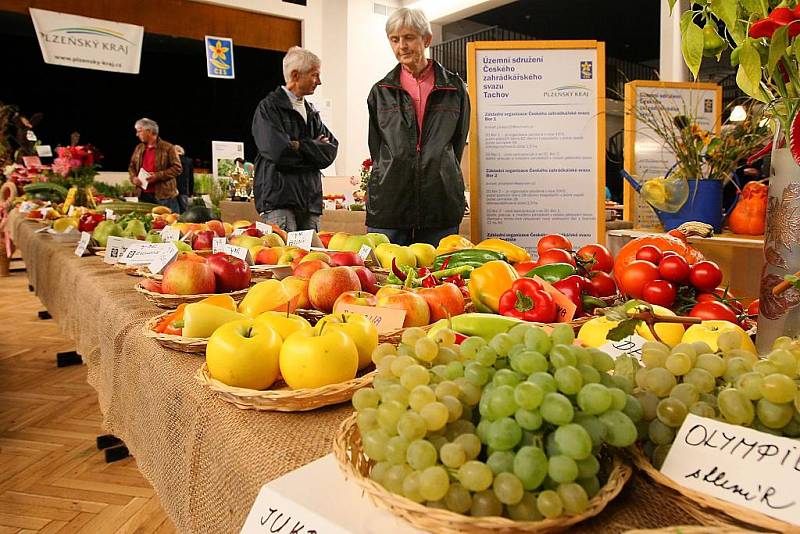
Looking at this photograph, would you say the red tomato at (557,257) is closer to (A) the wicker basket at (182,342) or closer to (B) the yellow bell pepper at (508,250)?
(B) the yellow bell pepper at (508,250)

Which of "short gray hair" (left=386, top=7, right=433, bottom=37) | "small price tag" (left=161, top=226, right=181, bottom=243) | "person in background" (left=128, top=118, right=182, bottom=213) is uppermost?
"short gray hair" (left=386, top=7, right=433, bottom=37)

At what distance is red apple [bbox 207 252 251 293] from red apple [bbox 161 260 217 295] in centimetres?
6

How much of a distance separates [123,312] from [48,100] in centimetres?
775

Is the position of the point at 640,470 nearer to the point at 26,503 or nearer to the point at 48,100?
the point at 26,503

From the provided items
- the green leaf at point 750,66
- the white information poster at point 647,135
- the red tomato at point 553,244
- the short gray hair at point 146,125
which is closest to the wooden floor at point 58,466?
the red tomato at point 553,244

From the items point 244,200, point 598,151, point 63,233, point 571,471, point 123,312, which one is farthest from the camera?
point 244,200

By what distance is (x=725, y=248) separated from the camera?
2.88 m

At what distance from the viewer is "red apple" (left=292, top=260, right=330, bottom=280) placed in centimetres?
131

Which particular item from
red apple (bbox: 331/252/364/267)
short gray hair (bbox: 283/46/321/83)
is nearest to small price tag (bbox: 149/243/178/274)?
red apple (bbox: 331/252/364/267)

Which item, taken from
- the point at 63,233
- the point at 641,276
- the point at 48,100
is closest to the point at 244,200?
the point at 48,100

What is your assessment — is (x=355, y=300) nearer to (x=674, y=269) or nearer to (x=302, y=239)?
(x=674, y=269)

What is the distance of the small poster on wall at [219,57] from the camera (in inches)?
327

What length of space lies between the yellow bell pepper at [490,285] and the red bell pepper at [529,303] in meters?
0.07

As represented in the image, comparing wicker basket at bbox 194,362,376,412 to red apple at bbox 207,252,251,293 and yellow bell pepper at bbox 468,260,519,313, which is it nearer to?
yellow bell pepper at bbox 468,260,519,313
